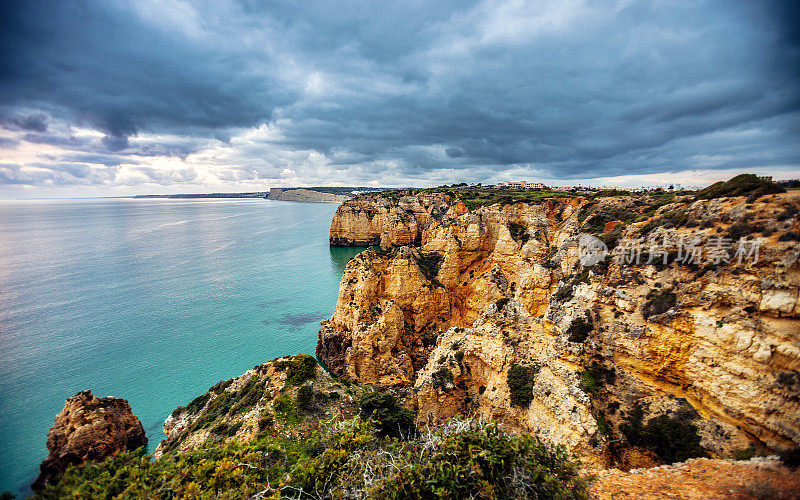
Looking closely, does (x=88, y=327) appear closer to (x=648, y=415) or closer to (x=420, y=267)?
(x=420, y=267)

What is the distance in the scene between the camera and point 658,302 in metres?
12.2

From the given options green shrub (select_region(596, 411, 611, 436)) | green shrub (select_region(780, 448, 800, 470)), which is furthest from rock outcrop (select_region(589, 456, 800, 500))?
green shrub (select_region(596, 411, 611, 436))

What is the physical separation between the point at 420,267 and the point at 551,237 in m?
13.1

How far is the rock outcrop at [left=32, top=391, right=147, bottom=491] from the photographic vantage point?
1659 centimetres

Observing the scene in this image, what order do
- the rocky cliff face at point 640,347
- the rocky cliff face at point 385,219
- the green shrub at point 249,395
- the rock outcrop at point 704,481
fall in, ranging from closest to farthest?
the rock outcrop at point 704,481, the rocky cliff face at point 640,347, the green shrub at point 249,395, the rocky cliff face at point 385,219

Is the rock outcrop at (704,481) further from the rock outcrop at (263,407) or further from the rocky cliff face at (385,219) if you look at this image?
the rocky cliff face at (385,219)

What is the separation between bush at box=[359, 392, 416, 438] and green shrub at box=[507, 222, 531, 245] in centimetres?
2034

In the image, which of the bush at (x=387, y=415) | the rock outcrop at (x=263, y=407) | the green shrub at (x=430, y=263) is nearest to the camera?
the rock outcrop at (x=263, y=407)

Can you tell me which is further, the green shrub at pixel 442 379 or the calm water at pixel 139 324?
the calm water at pixel 139 324

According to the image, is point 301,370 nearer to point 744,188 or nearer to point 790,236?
point 790,236

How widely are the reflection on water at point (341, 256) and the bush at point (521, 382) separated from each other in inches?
1855

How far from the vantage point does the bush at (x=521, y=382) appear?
1415cm

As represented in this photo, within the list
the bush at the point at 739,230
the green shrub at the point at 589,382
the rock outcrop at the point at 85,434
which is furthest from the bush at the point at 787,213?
the rock outcrop at the point at 85,434

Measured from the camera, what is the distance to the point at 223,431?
13977 mm
